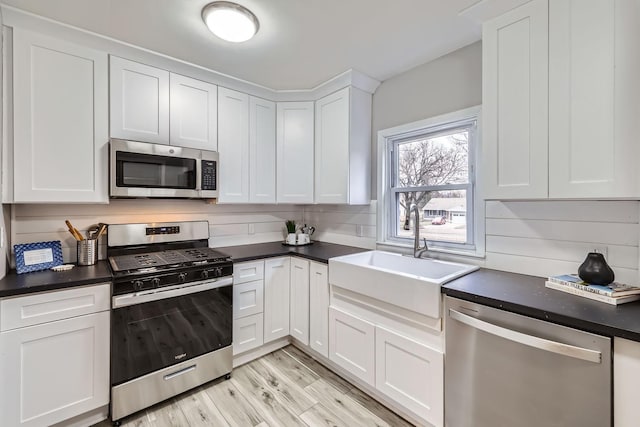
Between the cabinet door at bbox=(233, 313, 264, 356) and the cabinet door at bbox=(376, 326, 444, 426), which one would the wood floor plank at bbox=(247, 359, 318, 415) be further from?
the cabinet door at bbox=(376, 326, 444, 426)

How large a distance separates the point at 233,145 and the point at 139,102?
0.76 m

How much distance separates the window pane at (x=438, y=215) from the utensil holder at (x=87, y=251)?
7.71ft

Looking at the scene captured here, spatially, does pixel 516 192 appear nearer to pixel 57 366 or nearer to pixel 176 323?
pixel 176 323

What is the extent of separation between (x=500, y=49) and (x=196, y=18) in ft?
5.76

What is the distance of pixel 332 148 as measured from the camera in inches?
103

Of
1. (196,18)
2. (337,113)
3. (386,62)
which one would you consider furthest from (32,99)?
(386,62)

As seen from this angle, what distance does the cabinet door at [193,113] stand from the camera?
2244mm

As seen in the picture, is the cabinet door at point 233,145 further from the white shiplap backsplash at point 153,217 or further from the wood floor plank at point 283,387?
the wood floor plank at point 283,387

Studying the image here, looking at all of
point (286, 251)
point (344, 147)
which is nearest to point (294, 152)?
point (344, 147)

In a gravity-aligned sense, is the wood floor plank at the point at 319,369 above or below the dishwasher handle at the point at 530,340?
below

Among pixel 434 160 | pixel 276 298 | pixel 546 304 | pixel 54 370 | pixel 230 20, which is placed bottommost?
pixel 54 370

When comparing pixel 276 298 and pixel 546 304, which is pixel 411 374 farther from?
pixel 276 298

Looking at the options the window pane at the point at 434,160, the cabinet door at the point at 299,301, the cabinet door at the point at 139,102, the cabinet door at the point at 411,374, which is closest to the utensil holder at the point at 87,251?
the cabinet door at the point at 139,102

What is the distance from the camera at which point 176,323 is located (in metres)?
1.91
